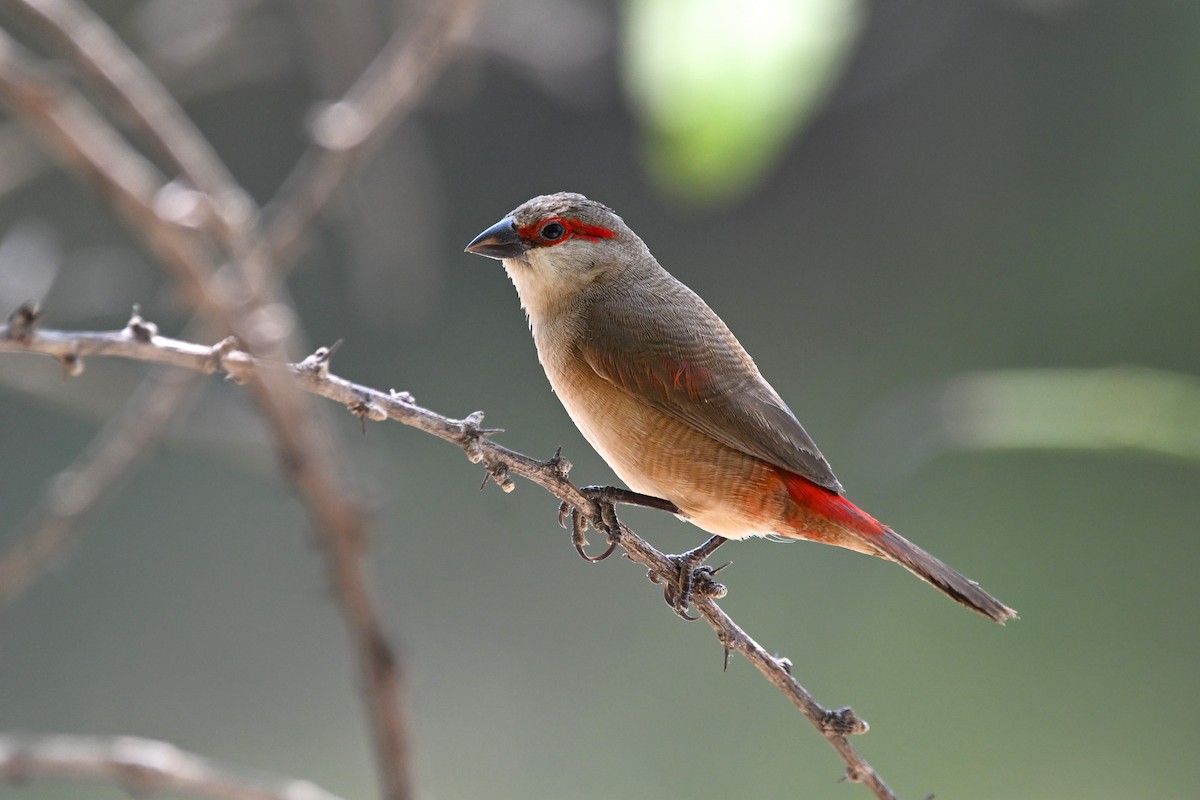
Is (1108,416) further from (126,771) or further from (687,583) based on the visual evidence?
(126,771)

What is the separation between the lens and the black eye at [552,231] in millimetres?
2322

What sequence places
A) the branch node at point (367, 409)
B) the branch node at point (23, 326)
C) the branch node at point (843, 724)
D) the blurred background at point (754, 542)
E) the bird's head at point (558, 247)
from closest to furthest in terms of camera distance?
1. the branch node at point (23, 326)
2. the branch node at point (367, 409)
3. the branch node at point (843, 724)
4. the bird's head at point (558, 247)
5. the blurred background at point (754, 542)

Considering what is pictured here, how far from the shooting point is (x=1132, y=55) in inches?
207

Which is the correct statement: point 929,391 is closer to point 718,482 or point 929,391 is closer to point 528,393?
point 528,393

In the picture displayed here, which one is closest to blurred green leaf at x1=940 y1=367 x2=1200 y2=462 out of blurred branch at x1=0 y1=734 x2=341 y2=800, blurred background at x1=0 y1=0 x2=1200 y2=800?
blurred branch at x1=0 y1=734 x2=341 y2=800

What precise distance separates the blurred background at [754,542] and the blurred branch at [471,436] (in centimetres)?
262

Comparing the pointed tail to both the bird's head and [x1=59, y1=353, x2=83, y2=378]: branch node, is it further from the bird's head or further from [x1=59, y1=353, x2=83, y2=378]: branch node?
[x1=59, y1=353, x2=83, y2=378]: branch node

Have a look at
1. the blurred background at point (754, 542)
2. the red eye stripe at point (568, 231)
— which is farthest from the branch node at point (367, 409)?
the blurred background at point (754, 542)

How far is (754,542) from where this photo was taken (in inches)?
209

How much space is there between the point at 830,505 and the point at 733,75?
0.79m

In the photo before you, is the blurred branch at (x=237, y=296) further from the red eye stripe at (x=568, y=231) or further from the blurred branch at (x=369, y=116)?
the red eye stripe at (x=568, y=231)

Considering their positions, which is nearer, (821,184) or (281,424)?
(281,424)

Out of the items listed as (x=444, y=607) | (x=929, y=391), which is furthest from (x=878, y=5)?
(x=444, y=607)

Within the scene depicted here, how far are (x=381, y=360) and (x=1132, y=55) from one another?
141 inches
